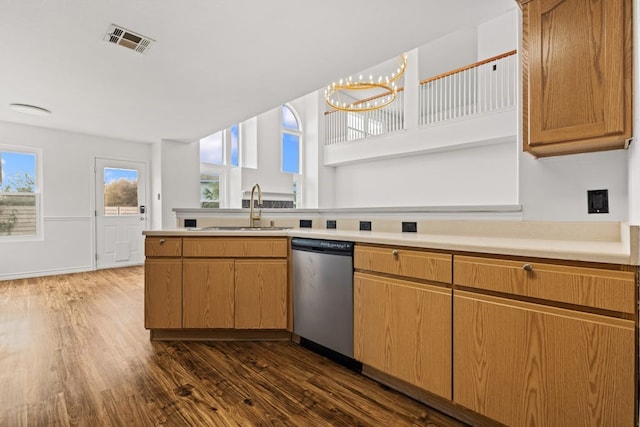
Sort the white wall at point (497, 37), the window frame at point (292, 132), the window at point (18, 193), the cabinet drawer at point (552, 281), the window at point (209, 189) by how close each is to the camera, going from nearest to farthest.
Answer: the cabinet drawer at point (552, 281)
the window at point (18, 193)
the white wall at point (497, 37)
the window at point (209, 189)
the window frame at point (292, 132)

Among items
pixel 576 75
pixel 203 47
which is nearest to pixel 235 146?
pixel 203 47

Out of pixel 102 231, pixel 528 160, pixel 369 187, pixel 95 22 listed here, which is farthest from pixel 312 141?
pixel 528 160

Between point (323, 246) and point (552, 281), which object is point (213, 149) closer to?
point (323, 246)

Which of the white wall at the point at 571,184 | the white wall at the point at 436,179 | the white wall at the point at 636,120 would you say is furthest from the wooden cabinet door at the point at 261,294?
the white wall at the point at 436,179

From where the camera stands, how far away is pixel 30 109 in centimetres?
382

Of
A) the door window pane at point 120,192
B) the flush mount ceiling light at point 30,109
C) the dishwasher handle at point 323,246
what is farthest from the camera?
the door window pane at point 120,192

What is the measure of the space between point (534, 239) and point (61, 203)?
621 centimetres

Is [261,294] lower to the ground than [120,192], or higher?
lower

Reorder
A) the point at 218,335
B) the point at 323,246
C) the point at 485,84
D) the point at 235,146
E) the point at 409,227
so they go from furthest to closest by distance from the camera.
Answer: the point at 235,146 → the point at 485,84 → the point at 218,335 → the point at 409,227 → the point at 323,246

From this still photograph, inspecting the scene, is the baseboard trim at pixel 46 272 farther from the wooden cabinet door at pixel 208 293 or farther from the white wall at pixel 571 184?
the white wall at pixel 571 184

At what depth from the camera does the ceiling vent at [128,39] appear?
86.1 inches

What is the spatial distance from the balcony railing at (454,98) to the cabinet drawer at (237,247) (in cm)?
451

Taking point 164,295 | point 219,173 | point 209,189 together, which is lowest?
point 164,295

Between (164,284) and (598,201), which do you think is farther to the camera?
(164,284)
